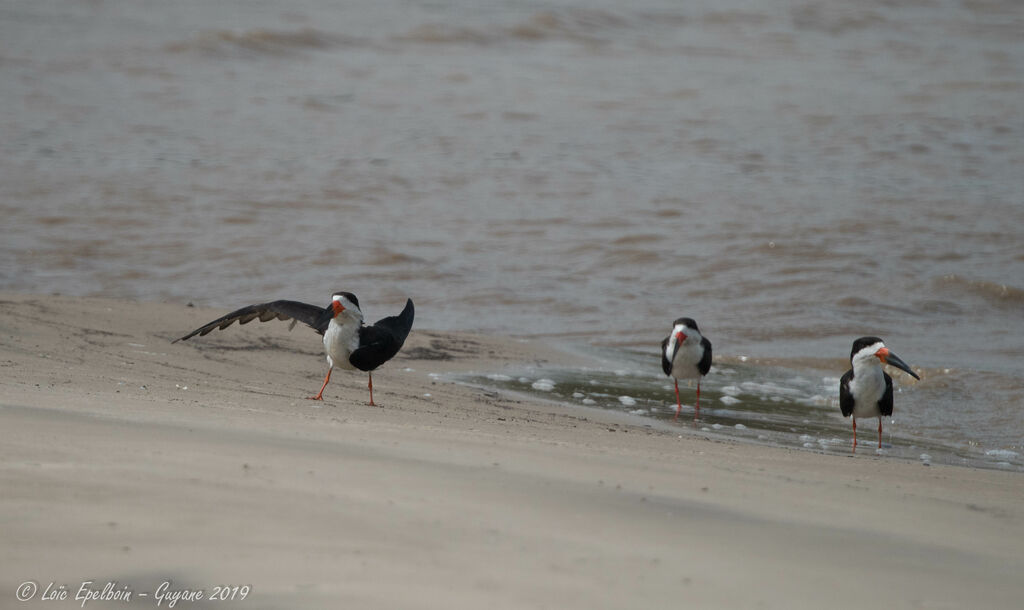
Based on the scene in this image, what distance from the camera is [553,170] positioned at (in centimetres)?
1969

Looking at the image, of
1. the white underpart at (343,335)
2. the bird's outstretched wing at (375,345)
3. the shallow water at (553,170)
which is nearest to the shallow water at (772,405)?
the shallow water at (553,170)

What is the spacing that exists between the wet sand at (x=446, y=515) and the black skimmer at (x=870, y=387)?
5.90 ft

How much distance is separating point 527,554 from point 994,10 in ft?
118

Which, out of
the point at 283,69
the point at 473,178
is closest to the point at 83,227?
the point at 473,178

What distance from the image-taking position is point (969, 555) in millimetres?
3990

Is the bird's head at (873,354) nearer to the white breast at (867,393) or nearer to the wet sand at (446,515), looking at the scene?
the white breast at (867,393)

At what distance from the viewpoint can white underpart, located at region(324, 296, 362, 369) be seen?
7211 millimetres

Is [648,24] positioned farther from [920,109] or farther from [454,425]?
[454,425]

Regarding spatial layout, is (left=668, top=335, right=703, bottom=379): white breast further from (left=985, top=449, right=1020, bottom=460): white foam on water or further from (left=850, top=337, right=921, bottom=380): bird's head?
(left=985, top=449, right=1020, bottom=460): white foam on water

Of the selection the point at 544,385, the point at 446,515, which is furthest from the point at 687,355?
the point at 446,515

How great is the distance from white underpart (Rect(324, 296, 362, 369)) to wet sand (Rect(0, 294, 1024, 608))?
3.73ft

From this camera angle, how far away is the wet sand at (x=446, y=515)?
326cm

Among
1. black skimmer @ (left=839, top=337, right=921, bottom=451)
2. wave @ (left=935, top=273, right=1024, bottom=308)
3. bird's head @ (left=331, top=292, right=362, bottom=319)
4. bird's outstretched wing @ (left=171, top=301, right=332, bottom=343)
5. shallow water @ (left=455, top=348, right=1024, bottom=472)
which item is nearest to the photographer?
bird's head @ (left=331, top=292, right=362, bottom=319)

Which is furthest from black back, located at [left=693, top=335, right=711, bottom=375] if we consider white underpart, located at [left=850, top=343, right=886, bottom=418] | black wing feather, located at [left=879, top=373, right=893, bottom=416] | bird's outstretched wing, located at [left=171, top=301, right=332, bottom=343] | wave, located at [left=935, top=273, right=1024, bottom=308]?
wave, located at [left=935, top=273, right=1024, bottom=308]
